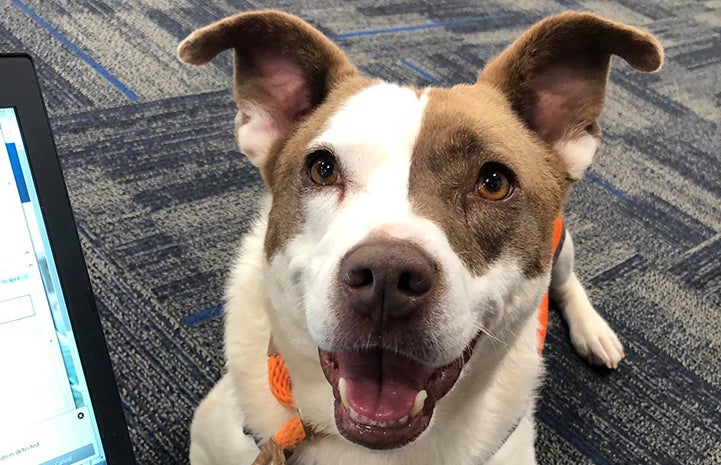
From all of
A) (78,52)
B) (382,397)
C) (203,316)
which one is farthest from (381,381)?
(78,52)

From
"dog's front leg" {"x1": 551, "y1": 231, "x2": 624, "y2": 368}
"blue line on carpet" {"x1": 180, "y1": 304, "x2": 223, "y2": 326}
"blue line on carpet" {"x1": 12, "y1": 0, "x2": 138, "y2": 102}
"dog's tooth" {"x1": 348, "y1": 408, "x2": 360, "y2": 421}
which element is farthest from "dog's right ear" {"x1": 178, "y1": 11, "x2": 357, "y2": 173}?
"blue line on carpet" {"x1": 12, "y1": 0, "x2": 138, "y2": 102}

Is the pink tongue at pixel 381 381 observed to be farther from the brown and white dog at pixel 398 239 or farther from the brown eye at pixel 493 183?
the brown eye at pixel 493 183

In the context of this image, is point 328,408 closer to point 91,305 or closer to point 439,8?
point 91,305

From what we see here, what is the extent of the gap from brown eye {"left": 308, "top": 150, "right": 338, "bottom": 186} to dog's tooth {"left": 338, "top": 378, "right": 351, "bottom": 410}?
1.09ft

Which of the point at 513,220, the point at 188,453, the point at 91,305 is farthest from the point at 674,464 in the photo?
the point at 91,305

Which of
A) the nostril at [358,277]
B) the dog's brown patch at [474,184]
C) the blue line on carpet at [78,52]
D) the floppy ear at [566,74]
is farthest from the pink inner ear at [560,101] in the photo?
the blue line on carpet at [78,52]

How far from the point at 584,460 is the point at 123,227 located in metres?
1.53

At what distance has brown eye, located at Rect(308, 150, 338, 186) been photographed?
116 cm

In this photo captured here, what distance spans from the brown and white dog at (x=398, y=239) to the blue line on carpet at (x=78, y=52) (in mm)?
1555

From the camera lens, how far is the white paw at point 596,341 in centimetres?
204

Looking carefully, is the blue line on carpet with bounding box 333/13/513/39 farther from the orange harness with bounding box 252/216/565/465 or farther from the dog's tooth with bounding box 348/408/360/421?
the dog's tooth with bounding box 348/408/360/421

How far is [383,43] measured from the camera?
139 inches

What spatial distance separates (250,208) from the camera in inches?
93.2

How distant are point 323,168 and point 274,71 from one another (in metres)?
0.27
